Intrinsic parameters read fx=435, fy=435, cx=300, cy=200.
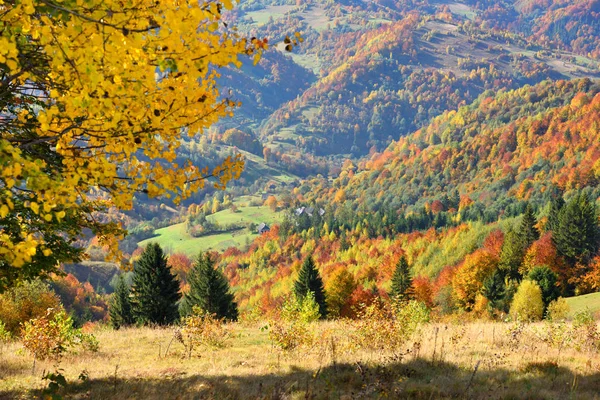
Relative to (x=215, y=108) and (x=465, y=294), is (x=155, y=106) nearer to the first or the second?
(x=215, y=108)

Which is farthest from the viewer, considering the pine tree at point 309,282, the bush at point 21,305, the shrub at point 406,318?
the pine tree at point 309,282

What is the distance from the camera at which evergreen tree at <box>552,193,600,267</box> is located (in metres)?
78.4

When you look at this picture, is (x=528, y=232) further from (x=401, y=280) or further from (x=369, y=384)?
(x=369, y=384)

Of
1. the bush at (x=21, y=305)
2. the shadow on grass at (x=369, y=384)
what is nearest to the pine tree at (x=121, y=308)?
the bush at (x=21, y=305)

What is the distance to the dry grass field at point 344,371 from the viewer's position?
9.27 metres

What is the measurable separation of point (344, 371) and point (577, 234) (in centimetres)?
8369

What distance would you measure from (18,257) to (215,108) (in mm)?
2325

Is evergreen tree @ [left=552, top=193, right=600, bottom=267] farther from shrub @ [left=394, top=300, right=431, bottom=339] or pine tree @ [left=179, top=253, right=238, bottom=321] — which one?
shrub @ [left=394, top=300, right=431, bottom=339]

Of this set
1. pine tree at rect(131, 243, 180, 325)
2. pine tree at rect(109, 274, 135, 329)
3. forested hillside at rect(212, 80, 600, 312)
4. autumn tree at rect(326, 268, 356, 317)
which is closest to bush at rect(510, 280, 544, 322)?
forested hillside at rect(212, 80, 600, 312)

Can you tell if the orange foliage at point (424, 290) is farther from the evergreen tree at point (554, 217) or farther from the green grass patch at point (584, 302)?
the green grass patch at point (584, 302)

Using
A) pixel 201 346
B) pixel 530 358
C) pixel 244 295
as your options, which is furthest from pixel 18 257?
pixel 244 295

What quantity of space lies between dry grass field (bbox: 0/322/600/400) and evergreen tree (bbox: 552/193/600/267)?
75648 millimetres

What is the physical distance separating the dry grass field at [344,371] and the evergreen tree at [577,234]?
248 ft

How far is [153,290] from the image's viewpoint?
4144cm
